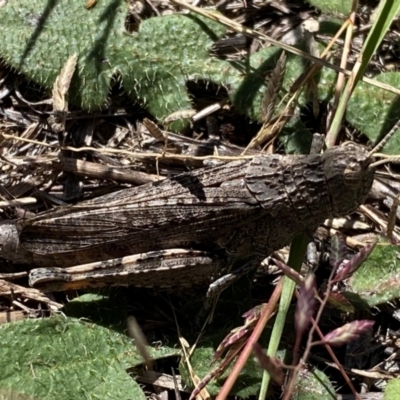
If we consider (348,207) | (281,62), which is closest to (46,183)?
(281,62)

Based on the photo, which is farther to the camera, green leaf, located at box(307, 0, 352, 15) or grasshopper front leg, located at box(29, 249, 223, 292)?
green leaf, located at box(307, 0, 352, 15)

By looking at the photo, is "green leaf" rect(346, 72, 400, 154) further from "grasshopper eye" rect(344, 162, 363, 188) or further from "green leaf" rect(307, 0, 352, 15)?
"grasshopper eye" rect(344, 162, 363, 188)

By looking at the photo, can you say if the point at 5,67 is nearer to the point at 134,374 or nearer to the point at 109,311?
the point at 109,311

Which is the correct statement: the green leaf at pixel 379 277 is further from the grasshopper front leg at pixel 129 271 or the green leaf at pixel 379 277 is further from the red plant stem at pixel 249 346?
the grasshopper front leg at pixel 129 271

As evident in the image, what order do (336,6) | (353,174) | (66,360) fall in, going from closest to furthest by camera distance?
(353,174) → (66,360) → (336,6)

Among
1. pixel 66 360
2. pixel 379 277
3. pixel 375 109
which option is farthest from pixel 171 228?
pixel 375 109

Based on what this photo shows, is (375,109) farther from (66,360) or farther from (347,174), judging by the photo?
(66,360)

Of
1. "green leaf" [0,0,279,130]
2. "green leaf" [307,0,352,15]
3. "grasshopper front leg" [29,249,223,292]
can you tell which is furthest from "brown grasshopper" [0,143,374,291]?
"green leaf" [307,0,352,15]
